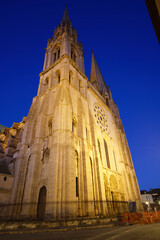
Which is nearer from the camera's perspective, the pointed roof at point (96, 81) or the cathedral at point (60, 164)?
the cathedral at point (60, 164)

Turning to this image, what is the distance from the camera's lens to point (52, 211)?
10.9 m

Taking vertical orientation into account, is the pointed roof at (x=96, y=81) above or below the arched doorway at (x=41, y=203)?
above

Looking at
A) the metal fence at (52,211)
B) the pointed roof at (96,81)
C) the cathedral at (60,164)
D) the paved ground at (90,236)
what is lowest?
the paved ground at (90,236)

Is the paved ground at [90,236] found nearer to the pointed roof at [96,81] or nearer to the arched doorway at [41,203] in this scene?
the arched doorway at [41,203]

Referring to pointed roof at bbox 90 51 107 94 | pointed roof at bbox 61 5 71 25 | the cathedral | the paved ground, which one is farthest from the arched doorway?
pointed roof at bbox 61 5 71 25

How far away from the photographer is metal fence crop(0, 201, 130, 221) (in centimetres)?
1084

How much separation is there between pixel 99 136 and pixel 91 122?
362 cm

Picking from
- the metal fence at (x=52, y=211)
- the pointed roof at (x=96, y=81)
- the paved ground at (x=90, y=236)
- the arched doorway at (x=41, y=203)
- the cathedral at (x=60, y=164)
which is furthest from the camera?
the pointed roof at (x=96, y=81)

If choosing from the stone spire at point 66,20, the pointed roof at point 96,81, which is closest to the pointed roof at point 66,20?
the stone spire at point 66,20

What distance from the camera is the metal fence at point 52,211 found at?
10836mm

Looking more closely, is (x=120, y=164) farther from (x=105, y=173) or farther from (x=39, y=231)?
(x=39, y=231)

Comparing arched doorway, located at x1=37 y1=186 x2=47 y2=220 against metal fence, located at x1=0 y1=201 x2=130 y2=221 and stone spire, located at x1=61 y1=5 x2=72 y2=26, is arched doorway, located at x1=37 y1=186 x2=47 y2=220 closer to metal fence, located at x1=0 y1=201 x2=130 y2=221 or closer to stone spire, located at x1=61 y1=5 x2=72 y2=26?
metal fence, located at x1=0 y1=201 x2=130 y2=221

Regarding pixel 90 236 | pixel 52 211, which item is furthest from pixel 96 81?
pixel 90 236

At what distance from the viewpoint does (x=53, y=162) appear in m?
12.8
